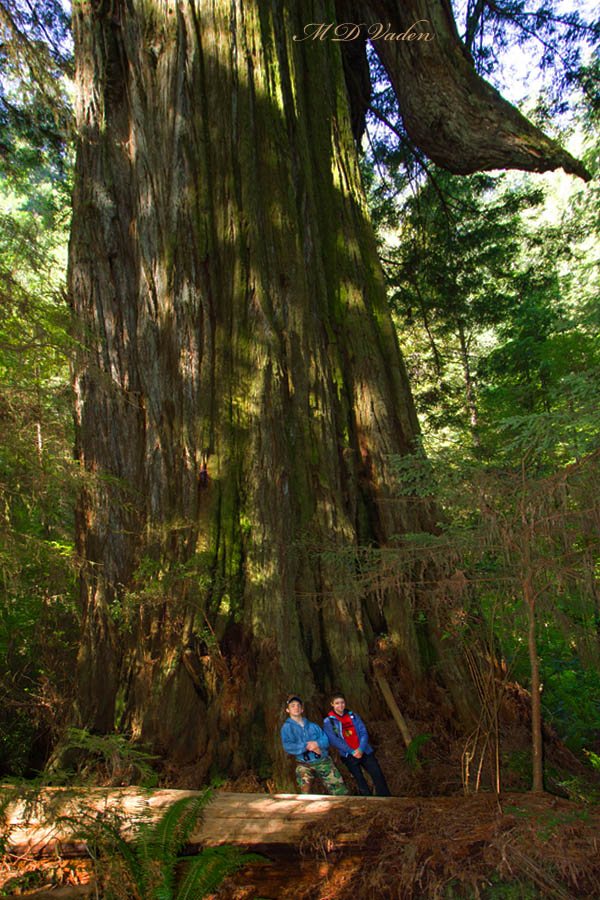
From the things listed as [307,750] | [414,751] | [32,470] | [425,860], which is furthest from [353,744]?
[32,470]

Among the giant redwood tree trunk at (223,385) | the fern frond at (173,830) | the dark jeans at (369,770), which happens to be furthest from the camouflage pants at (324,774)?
the fern frond at (173,830)

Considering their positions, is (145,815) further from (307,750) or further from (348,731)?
(348,731)

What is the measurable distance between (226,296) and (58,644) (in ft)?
12.7

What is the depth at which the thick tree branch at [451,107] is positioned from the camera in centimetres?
780

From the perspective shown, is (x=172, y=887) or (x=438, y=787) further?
(x=438, y=787)

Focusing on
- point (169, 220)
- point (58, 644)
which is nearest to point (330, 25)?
point (169, 220)

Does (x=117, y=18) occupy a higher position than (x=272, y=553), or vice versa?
(x=117, y=18)

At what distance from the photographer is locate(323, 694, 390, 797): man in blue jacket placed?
450 cm

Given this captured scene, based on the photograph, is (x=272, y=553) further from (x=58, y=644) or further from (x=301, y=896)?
(x=58, y=644)

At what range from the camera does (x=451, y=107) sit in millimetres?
8008

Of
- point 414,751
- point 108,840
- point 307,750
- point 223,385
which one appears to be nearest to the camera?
point 108,840

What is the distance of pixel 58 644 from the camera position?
22.4ft

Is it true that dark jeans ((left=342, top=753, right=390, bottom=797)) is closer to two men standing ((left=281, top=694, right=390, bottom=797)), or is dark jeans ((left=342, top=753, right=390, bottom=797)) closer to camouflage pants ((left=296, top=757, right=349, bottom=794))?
two men standing ((left=281, top=694, right=390, bottom=797))

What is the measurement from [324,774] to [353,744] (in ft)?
0.89
